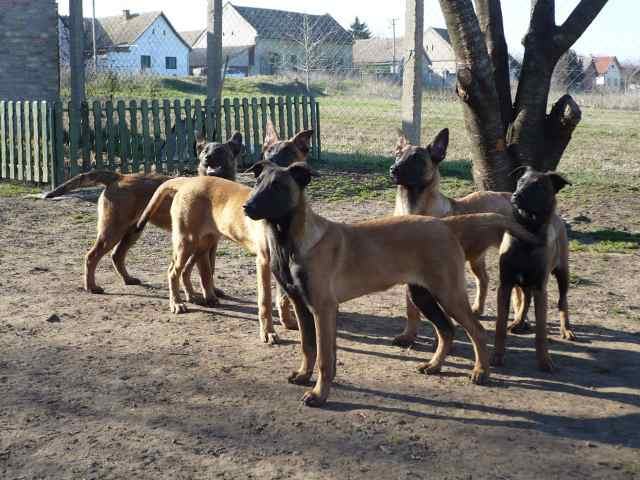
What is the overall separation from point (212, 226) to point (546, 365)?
9.69ft

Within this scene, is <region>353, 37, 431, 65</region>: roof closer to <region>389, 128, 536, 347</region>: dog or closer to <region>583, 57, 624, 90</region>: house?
<region>583, 57, 624, 90</region>: house

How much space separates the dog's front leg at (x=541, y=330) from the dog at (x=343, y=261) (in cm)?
48

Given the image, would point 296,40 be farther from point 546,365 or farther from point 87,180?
point 546,365

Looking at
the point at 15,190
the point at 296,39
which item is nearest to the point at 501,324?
the point at 15,190

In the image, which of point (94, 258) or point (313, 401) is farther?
point (94, 258)

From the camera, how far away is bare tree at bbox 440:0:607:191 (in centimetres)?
918

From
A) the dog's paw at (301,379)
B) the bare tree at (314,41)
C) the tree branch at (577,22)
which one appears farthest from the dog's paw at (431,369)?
the bare tree at (314,41)

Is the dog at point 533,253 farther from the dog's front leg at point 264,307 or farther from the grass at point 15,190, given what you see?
the grass at point 15,190

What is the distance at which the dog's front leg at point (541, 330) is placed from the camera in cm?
554

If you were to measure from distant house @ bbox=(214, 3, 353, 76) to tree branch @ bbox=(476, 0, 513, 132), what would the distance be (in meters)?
9.07

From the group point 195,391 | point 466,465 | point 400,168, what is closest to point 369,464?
point 466,465

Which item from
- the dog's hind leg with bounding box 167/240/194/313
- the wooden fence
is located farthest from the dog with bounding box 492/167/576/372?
the wooden fence

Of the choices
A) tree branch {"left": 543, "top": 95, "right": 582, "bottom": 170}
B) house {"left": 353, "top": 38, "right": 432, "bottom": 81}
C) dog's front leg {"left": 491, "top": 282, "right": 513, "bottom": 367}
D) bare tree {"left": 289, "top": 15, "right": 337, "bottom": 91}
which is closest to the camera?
dog's front leg {"left": 491, "top": 282, "right": 513, "bottom": 367}

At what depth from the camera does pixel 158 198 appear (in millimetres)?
7164
